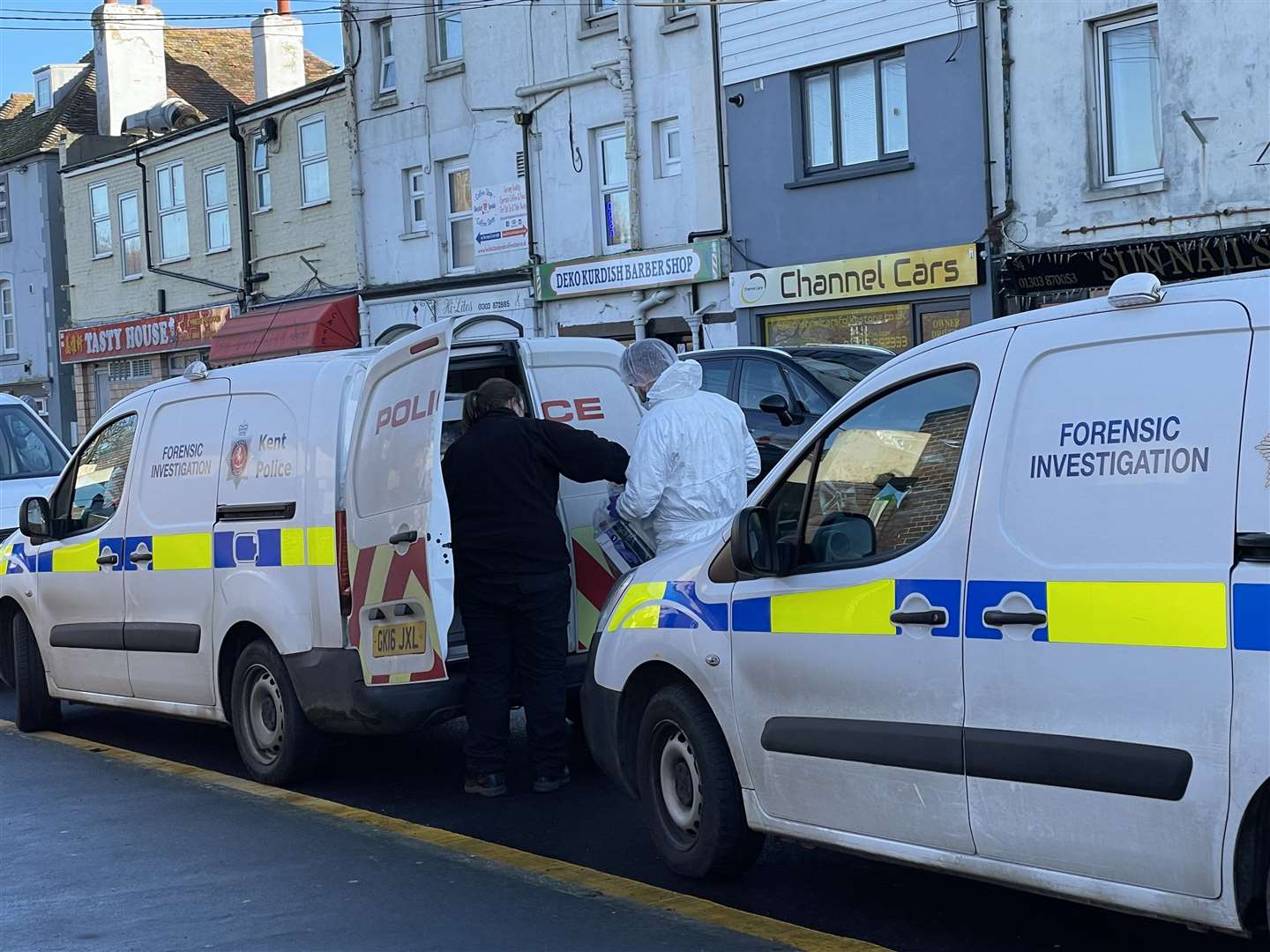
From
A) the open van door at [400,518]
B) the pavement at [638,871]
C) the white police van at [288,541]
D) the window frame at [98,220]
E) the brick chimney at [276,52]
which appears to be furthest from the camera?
the window frame at [98,220]

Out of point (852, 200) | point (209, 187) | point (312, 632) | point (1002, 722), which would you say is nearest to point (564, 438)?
point (312, 632)

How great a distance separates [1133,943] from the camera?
16.3 feet

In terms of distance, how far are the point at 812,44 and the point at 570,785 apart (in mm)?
16195

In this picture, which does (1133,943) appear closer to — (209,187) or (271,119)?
(271,119)

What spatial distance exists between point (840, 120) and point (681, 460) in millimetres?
15664

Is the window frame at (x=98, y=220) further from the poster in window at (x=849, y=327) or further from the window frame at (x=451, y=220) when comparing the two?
the poster in window at (x=849, y=327)

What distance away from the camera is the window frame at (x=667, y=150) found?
2434 centimetres

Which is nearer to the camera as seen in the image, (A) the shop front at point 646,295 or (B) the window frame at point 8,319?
(A) the shop front at point 646,295

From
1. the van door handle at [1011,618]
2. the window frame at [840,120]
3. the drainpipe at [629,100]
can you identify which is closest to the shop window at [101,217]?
the drainpipe at [629,100]

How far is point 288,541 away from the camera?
7539 mm

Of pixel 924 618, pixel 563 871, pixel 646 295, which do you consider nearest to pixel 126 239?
pixel 646 295

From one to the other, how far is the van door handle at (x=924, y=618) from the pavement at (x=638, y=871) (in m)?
1.00

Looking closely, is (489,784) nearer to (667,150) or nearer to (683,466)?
(683,466)

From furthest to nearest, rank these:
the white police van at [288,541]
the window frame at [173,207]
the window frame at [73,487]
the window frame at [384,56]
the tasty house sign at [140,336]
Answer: the window frame at [173,207], the tasty house sign at [140,336], the window frame at [384,56], the window frame at [73,487], the white police van at [288,541]
